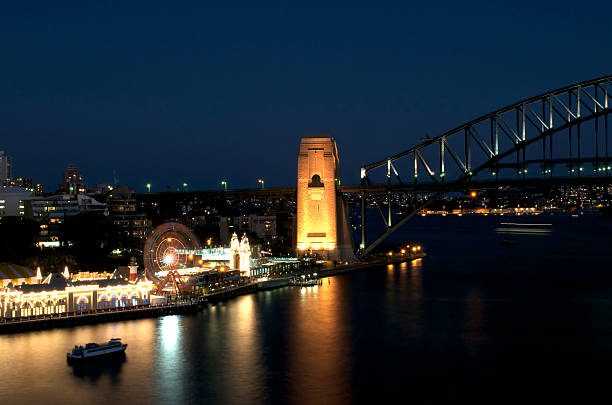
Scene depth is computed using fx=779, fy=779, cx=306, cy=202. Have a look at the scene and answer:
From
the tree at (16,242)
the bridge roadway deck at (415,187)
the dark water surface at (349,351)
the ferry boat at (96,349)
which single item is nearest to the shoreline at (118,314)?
the dark water surface at (349,351)

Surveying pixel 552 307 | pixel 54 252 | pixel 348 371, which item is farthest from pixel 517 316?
pixel 54 252

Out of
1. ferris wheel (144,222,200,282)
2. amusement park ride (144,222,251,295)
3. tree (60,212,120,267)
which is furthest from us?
tree (60,212,120,267)

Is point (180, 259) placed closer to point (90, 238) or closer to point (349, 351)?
point (90, 238)

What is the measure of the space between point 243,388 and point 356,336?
6.75 m

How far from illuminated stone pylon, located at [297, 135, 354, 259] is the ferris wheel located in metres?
12.1

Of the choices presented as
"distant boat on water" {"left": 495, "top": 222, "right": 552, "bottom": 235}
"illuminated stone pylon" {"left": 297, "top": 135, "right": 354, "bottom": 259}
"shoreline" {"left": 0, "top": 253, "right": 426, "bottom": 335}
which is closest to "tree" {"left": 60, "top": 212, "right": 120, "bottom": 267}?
"shoreline" {"left": 0, "top": 253, "right": 426, "bottom": 335}

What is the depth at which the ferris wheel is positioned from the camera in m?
33.8

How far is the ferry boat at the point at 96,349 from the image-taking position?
22422 mm

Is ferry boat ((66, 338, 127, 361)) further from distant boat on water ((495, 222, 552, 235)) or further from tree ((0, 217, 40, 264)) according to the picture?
distant boat on water ((495, 222, 552, 235))

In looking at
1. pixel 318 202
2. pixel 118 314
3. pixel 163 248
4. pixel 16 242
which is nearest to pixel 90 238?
pixel 16 242

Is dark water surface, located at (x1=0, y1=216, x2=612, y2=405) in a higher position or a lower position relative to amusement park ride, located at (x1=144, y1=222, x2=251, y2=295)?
lower

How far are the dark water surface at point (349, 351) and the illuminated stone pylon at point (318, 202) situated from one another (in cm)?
1025

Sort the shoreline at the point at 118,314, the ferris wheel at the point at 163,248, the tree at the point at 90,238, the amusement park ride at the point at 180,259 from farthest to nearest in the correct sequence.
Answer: the tree at the point at 90,238, the ferris wheel at the point at 163,248, the amusement park ride at the point at 180,259, the shoreline at the point at 118,314

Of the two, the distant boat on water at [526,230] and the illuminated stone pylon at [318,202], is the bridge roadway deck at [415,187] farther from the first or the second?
the distant boat on water at [526,230]
